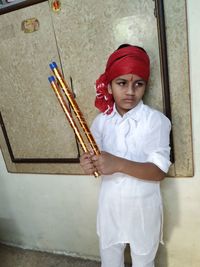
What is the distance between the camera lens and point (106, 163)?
3.27 ft

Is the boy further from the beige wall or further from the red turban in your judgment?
the beige wall

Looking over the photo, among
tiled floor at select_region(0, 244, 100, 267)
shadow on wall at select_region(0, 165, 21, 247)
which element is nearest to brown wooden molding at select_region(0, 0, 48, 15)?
shadow on wall at select_region(0, 165, 21, 247)

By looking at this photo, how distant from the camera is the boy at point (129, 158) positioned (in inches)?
40.0

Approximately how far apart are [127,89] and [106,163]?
0.33 metres

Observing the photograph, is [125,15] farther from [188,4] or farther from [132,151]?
[132,151]

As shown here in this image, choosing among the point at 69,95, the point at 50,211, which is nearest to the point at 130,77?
the point at 69,95

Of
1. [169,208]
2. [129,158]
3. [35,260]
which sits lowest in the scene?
[35,260]

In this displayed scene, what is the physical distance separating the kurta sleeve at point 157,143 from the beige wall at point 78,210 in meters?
0.25

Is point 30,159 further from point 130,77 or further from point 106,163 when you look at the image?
point 130,77

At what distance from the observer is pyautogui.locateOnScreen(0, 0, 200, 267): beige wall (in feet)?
4.17

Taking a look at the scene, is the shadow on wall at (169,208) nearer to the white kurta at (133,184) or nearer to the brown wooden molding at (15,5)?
the white kurta at (133,184)

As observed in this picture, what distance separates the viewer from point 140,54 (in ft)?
3.28

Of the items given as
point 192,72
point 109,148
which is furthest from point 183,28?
point 109,148

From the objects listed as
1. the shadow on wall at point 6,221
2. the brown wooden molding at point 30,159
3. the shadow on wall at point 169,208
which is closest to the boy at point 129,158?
the shadow on wall at point 169,208
